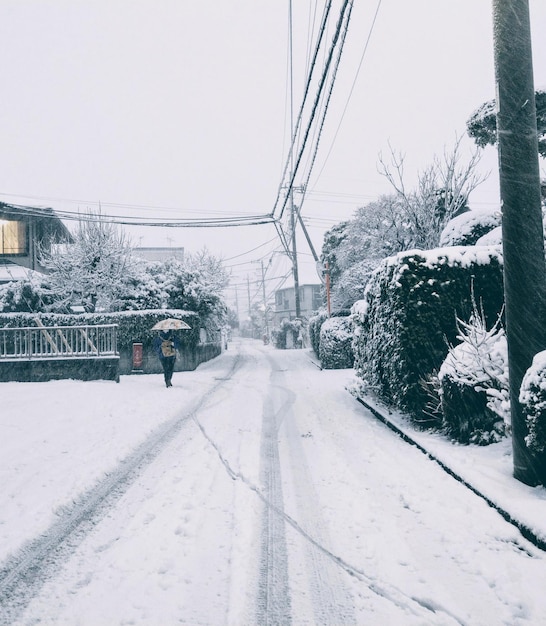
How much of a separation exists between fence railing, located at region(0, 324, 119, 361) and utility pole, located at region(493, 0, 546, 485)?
12759mm

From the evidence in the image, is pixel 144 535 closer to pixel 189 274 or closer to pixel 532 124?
pixel 532 124

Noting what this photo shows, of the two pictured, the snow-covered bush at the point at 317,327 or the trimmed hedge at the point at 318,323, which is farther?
the snow-covered bush at the point at 317,327

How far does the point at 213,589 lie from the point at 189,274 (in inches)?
837

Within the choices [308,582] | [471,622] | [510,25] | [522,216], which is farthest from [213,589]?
[510,25]

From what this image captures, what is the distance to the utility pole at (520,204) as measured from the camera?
4297 mm

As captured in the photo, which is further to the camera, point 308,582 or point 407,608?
point 308,582

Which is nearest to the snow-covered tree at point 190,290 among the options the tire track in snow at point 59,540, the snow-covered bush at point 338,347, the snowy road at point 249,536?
the snow-covered bush at point 338,347

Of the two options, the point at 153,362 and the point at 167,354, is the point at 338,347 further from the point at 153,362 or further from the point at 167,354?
the point at 153,362

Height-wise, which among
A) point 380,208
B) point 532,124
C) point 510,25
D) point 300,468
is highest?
point 380,208

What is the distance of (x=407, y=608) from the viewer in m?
2.59

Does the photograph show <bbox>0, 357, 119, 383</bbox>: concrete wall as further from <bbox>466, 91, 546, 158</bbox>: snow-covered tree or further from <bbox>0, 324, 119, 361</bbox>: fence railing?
<bbox>466, 91, 546, 158</bbox>: snow-covered tree

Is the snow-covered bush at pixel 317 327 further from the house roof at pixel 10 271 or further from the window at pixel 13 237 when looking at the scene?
the window at pixel 13 237

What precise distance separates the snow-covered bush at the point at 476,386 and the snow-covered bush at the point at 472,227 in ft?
19.0

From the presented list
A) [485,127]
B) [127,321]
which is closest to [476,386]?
[485,127]
